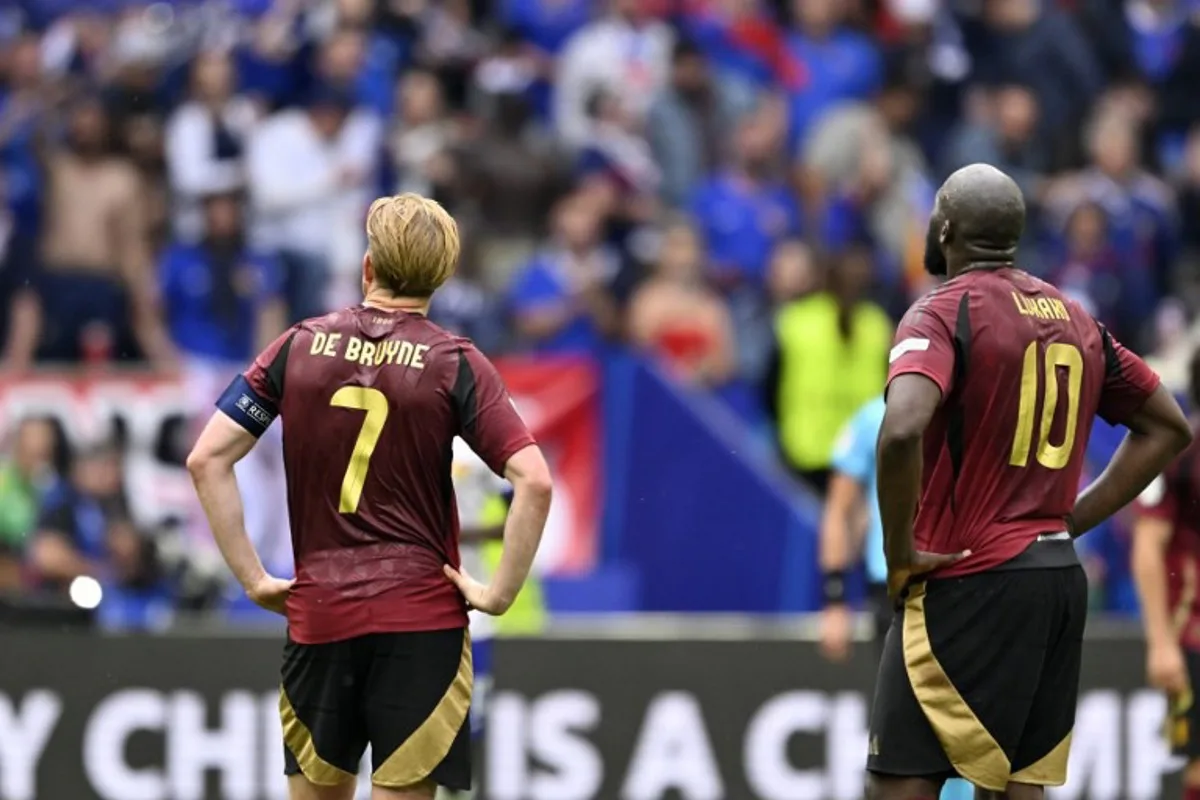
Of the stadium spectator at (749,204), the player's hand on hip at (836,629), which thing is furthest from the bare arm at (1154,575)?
the stadium spectator at (749,204)

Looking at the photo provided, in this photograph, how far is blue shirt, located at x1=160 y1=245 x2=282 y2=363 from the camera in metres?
15.0

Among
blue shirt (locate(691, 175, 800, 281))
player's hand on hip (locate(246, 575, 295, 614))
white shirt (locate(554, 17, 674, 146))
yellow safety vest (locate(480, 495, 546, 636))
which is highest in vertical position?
white shirt (locate(554, 17, 674, 146))

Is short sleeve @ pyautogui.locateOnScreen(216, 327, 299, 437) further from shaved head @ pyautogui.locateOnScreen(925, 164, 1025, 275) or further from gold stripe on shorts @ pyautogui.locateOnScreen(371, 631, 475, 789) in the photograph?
shaved head @ pyautogui.locateOnScreen(925, 164, 1025, 275)

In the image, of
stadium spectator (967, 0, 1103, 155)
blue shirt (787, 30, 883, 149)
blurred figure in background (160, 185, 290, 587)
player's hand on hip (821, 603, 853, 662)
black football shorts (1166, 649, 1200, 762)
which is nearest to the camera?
black football shorts (1166, 649, 1200, 762)

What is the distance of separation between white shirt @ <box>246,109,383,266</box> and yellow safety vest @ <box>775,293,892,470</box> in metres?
3.20

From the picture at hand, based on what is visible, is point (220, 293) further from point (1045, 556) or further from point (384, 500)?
point (1045, 556)

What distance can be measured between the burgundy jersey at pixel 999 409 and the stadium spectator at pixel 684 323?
757cm

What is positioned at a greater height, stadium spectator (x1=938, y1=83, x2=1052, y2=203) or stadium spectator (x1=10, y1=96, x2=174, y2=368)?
stadium spectator (x1=938, y1=83, x2=1052, y2=203)

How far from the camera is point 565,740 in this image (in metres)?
11.1

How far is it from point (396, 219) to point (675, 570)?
6628mm

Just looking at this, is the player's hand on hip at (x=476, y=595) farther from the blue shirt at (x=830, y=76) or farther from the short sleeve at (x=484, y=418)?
the blue shirt at (x=830, y=76)

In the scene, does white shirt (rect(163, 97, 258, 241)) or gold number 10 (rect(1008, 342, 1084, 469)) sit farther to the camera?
white shirt (rect(163, 97, 258, 241))

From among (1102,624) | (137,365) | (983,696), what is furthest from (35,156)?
(983,696)

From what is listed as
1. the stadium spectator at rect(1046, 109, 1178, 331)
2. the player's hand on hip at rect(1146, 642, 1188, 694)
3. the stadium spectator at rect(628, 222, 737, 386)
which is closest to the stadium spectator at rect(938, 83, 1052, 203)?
the stadium spectator at rect(1046, 109, 1178, 331)
